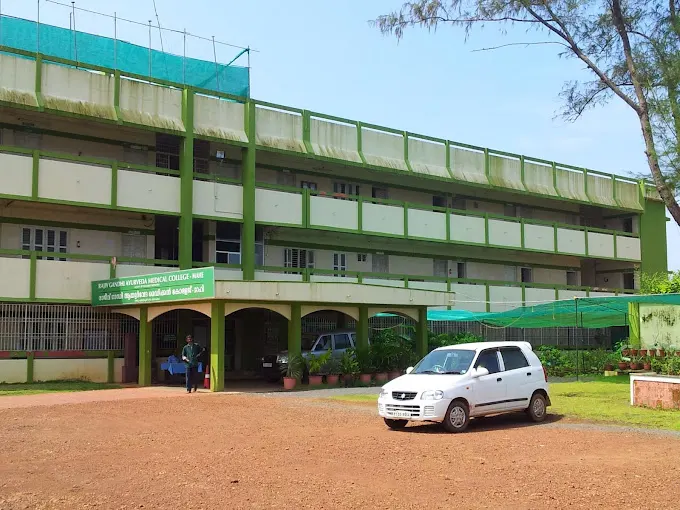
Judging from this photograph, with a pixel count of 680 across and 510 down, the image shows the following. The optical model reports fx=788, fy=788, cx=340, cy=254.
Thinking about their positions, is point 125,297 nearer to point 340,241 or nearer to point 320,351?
point 320,351

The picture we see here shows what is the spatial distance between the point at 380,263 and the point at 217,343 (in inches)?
595

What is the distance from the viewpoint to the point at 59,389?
23516 millimetres

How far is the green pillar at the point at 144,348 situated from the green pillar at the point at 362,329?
22.0 feet

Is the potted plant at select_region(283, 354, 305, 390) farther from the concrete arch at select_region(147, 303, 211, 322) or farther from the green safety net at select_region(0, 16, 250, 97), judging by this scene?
the green safety net at select_region(0, 16, 250, 97)

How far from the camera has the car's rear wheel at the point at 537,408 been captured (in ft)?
49.8

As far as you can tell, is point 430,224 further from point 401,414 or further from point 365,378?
point 401,414

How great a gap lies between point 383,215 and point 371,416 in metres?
18.5

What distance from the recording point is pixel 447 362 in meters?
14.9

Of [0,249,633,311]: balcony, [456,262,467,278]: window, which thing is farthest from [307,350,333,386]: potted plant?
[456,262,467,278]: window

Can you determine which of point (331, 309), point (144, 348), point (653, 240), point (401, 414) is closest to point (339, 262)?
point (331, 309)

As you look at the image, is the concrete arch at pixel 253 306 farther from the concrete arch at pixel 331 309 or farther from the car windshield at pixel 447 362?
the car windshield at pixel 447 362

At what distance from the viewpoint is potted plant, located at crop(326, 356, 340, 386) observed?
2455cm

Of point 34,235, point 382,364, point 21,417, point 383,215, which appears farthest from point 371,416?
point 383,215

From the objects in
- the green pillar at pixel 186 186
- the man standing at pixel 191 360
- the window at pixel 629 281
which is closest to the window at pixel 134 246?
the green pillar at pixel 186 186
